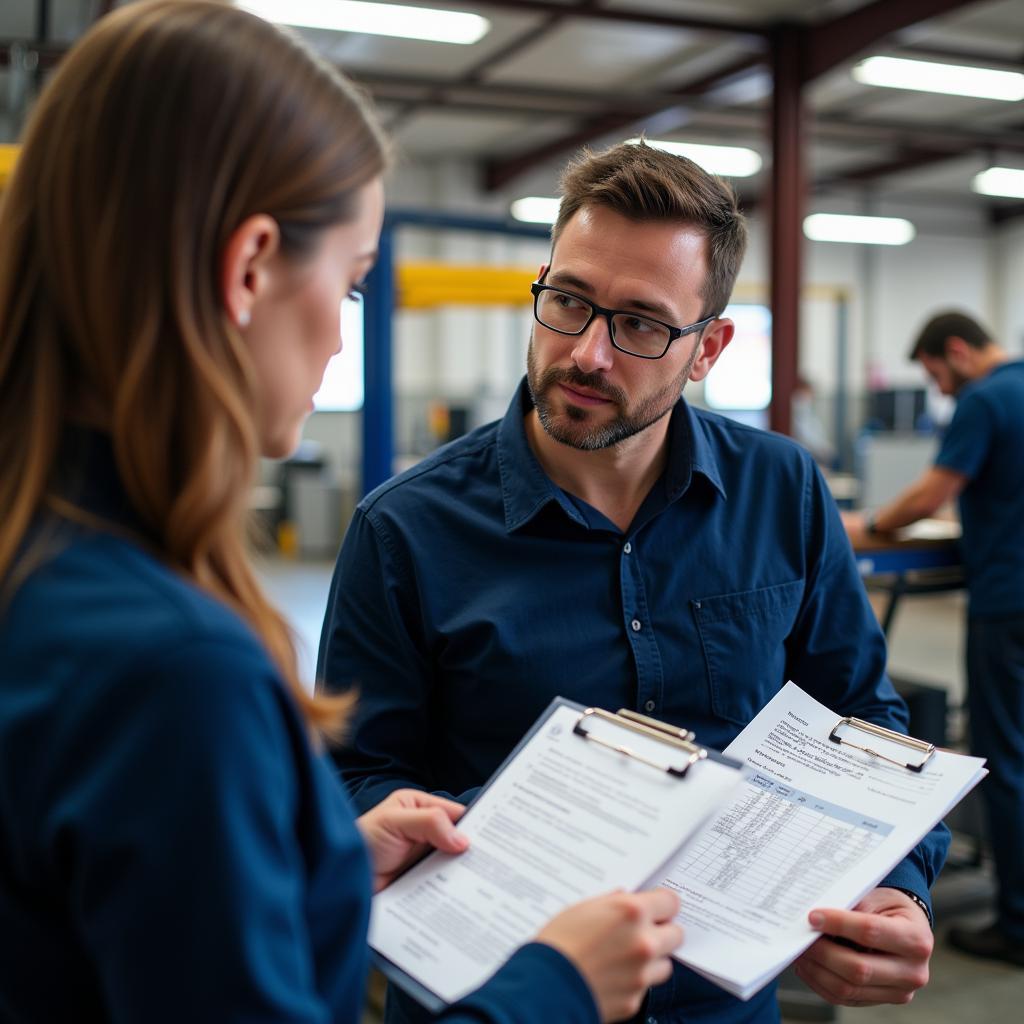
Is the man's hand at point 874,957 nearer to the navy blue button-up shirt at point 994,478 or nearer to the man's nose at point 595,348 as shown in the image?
the man's nose at point 595,348

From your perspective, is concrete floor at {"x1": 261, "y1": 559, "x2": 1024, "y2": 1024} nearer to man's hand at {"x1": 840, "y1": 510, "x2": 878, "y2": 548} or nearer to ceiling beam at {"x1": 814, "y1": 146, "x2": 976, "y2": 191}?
man's hand at {"x1": 840, "y1": 510, "x2": 878, "y2": 548}

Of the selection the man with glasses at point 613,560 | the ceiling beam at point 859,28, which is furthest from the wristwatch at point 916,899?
the ceiling beam at point 859,28

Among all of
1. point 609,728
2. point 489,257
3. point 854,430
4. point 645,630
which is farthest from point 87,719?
point 854,430

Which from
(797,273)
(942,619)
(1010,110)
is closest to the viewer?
(797,273)

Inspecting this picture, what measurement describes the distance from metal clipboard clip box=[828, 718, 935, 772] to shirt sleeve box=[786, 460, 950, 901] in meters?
0.23

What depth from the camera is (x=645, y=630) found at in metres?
1.38

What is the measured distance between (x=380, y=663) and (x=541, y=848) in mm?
415

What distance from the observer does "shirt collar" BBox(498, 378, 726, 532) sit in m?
1.39

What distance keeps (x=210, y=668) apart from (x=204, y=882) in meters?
0.11

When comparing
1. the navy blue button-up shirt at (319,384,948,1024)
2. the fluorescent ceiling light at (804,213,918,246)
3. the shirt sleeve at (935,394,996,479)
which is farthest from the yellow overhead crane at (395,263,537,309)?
the fluorescent ceiling light at (804,213,918,246)

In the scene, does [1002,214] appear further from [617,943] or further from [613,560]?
[617,943]

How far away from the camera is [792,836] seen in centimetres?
114

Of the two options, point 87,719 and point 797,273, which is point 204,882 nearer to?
point 87,719

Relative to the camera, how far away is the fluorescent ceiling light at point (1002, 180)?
1085 centimetres
